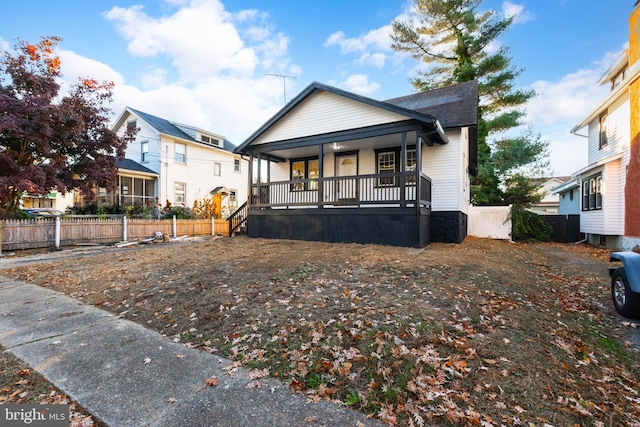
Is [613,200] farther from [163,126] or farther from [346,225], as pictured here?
[163,126]

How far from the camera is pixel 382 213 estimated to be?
388 inches

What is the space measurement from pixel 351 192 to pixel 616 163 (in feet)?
37.1

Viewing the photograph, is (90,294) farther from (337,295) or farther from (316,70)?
(316,70)

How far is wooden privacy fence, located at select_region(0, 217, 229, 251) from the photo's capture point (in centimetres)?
1080

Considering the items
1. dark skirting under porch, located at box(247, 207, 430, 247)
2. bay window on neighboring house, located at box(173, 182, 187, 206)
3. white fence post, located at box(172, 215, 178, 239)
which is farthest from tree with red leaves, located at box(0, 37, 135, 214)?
bay window on neighboring house, located at box(173, 182, 187, 206)

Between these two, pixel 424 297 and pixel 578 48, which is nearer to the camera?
pixel 424 297

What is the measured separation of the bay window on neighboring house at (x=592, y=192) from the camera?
43.8 feet

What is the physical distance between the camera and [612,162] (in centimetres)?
1222

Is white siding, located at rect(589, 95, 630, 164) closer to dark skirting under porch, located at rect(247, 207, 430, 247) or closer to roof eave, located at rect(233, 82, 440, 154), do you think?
roof eave, located at rect(233, 82, 440, 154)

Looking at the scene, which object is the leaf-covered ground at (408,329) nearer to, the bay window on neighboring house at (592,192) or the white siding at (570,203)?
the bay window on neighboring house at (592,192)

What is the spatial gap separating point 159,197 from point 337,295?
20693mm

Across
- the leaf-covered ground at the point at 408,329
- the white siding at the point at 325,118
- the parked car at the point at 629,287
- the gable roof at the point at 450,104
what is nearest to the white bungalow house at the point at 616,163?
the gable roof at the point at 450,104

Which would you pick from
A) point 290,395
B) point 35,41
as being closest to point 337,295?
point 290,395

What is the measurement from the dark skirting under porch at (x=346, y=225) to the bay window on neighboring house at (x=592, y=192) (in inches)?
363
